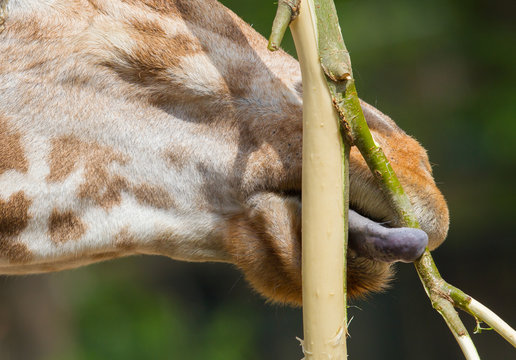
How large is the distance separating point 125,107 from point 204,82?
7.3 inches

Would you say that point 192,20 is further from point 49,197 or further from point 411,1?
point 411,1

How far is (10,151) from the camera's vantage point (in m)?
1.56

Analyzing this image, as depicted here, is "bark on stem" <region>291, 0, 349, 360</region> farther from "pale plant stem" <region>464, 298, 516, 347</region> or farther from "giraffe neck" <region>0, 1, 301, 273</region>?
"giraffe neck" <region>0, 1, 301, 273</region>

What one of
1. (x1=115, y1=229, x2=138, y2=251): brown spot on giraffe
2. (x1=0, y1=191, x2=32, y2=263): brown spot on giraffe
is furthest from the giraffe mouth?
(x1=0, y1=191, x2=32, y2=263): brown spot on giraffe

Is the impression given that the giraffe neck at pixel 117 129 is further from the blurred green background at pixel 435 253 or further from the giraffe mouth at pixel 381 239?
the blurred green background at pixel 435 253

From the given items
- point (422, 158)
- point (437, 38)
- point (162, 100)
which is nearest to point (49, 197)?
point (162, 100)

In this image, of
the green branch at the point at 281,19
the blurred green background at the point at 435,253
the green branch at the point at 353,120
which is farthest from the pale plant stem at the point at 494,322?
the blurred green background at the point at 435,253

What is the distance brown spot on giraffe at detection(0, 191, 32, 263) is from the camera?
61.9 inches

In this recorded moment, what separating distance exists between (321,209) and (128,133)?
56 cm

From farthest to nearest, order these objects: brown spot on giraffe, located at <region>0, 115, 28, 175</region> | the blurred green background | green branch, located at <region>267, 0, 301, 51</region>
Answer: the blurred green background → brown spot on giraffe, located at <region>0, 115, 28, 175</region> → green branch, located at <region>267, 0, 301, 51</region>

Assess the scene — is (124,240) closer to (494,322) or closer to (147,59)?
(147,59)

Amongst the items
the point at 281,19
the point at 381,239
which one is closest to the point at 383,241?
the point at 381,239

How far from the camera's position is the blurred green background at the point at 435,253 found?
5594 mm

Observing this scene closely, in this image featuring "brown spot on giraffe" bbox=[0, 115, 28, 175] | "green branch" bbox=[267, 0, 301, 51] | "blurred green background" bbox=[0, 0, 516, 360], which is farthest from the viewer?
"blurred green background" bbox=[0, 0, 516, 360]
